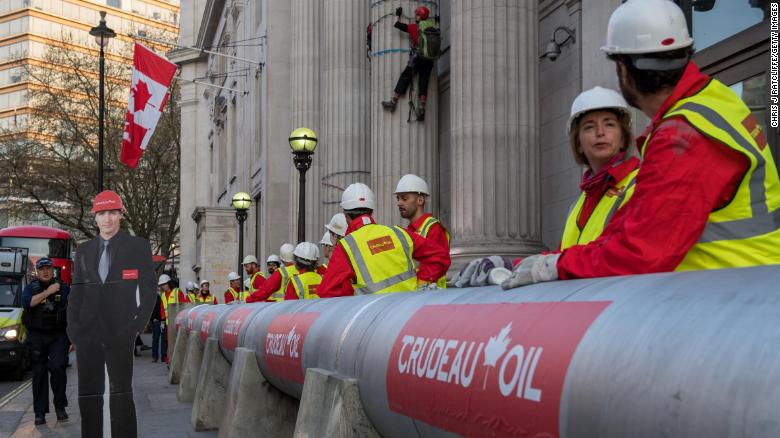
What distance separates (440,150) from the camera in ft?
58.0

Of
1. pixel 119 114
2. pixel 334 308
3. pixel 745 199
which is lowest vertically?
pixel 334 308

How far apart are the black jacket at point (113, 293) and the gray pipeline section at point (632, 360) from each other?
4035 millimetres

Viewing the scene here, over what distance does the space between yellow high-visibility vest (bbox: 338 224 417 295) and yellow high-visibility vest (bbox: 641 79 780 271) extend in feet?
13.3

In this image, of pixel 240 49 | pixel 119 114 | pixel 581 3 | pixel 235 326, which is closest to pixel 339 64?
pixel 581 3

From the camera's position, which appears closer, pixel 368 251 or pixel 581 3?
pixel 368 251

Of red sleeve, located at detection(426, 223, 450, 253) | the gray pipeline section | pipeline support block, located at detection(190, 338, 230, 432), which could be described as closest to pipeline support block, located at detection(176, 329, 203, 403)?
pipeline support block, located at detection(190, 338, 230, 432)

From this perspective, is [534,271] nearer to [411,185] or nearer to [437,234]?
[437,234]

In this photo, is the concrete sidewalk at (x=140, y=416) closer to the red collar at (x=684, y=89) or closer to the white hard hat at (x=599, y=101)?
the white hard hat at (x=599, y=101)

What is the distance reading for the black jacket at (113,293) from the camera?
701 centimetres

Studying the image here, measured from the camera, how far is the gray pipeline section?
5.83 ft

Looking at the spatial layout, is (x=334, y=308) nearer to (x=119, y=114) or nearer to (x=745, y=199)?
(x=745, y=199)

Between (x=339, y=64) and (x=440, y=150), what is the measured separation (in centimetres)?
305

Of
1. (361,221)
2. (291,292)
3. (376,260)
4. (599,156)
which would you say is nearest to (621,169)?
(599,156)

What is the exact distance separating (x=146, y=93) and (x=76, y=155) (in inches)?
1139
